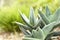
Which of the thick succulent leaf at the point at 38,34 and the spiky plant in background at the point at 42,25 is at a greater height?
the spiky plant in background at the point at 42,25

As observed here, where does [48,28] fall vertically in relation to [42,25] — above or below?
below

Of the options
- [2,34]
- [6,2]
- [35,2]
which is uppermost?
[6,2]

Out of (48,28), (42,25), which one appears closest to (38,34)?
(48,28)

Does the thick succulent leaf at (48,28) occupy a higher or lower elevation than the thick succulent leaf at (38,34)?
higher

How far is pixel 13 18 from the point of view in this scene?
4.02m

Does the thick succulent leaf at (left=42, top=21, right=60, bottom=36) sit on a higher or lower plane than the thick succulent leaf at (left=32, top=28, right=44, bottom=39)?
higher

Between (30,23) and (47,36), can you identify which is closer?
(47,36)

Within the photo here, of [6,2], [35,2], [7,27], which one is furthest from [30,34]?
[6,2]

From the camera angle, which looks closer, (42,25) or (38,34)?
(38,34)

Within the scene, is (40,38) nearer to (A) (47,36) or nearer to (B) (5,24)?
(A) (47,36)

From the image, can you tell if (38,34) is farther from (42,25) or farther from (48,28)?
(42,25)

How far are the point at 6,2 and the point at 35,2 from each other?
2191 mm

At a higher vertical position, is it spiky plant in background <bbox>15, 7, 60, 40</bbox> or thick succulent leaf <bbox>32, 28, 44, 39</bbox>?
spiky plant in background <bbox>15, 7, 60, 40</bbox>

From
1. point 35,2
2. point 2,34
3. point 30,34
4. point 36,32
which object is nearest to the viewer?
point 36,32
